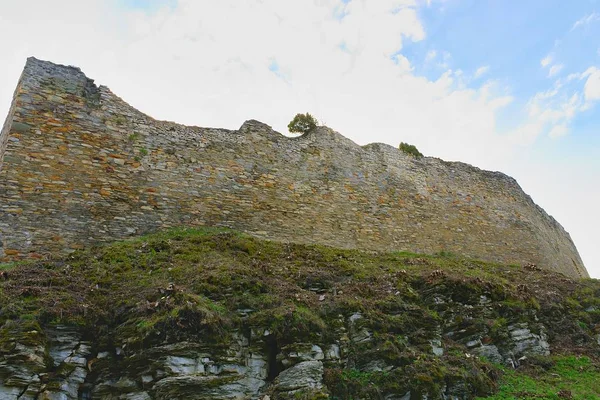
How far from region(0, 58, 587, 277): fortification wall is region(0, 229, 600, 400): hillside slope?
1503mm

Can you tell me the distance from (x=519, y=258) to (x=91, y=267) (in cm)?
1686

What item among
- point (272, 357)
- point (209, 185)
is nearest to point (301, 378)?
point (272, 357)

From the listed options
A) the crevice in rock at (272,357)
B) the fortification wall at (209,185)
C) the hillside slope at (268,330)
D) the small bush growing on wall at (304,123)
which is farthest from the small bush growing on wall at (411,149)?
the crevice in rock at (272,357)

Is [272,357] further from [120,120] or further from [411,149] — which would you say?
[411,149]

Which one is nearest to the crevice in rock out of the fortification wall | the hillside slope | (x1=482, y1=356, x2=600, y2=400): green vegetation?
the hillside slope

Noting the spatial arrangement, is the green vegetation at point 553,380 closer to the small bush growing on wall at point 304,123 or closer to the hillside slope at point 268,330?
the hillside slope at point 268,330

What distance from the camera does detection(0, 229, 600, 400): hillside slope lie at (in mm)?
6801

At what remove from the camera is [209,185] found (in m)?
14.1

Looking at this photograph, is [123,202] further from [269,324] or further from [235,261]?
[269,324]

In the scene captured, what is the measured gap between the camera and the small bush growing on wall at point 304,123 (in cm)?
1777

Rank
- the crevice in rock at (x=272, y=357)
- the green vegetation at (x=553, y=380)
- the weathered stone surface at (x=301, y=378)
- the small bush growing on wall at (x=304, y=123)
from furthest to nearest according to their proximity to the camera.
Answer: the small bush growing on wall at (x=304, y=123) → the green vegetation at (x=553, y=380) → the crevice in rock at (x=272, y=357) → the weathered stone surface at (x=301, y=378)

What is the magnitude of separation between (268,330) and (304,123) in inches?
442

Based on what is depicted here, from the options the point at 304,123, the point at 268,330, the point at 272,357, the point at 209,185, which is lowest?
the point at 272,357

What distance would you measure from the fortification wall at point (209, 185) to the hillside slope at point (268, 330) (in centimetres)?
150
